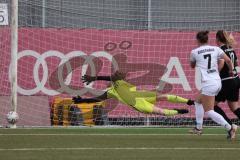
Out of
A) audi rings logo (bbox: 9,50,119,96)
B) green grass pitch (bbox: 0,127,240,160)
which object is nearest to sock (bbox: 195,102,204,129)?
green grass pitch (bbox: 0,127,240,160)

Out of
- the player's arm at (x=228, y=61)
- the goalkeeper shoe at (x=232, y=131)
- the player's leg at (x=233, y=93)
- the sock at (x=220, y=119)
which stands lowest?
the goalkeeper shoe at (x=232, y=131)

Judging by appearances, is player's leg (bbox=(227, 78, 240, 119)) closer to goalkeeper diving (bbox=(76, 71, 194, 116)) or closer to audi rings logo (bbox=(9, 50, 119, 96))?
goalkeeper diving (bbox=(76, 71, 194, 116))

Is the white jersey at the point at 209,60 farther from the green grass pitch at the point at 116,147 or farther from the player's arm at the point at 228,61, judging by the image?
the green grass pitch at the point at 116,147

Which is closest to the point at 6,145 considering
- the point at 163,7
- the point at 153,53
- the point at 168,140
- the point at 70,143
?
the point at 70,143

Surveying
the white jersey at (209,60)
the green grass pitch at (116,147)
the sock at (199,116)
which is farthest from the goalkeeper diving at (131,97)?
the white jersey at (209,60)

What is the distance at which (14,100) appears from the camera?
15.9 metres

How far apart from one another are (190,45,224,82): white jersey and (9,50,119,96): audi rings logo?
6584 millimetres

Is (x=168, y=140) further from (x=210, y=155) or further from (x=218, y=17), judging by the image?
(x=218, y=17)

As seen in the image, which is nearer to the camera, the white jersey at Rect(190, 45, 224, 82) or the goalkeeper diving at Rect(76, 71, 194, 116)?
the white jersey at Rect(190, 45, 224, 82)

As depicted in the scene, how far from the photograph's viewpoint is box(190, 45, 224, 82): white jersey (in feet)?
41.0

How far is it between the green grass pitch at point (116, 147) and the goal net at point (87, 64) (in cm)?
518

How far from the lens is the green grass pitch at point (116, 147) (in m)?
8.98

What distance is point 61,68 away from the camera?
18844 millimetres

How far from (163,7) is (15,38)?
Result: 20.9 feet
